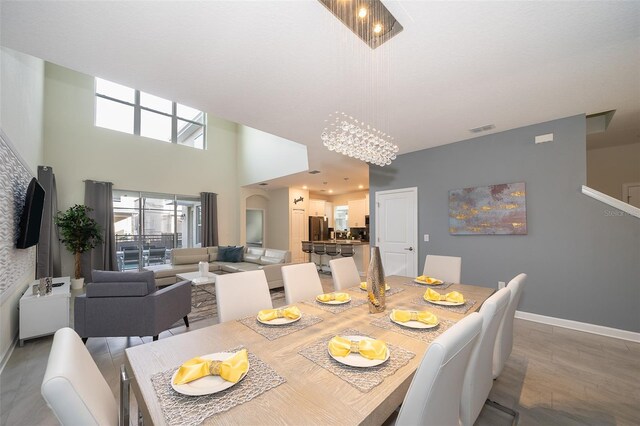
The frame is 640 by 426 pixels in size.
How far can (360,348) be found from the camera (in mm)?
1137

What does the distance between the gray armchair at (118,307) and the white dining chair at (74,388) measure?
1.95 m

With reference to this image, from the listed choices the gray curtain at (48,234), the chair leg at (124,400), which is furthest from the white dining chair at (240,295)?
the gray curtain at (48,234)

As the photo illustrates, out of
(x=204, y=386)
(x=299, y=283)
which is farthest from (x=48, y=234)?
(x=204, y=386)

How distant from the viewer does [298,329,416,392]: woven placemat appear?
0.97 meters

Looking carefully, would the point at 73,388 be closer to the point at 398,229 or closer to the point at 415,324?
the point at 415,324

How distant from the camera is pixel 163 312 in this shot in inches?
110

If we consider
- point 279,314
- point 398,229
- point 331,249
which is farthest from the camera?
point 331,249

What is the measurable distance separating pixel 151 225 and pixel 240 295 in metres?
6.38

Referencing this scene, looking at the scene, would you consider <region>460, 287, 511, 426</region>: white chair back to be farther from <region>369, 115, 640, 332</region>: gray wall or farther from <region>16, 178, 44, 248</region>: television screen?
<region>16, 178, 44, 248</region>: television screen

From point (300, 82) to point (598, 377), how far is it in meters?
3.69

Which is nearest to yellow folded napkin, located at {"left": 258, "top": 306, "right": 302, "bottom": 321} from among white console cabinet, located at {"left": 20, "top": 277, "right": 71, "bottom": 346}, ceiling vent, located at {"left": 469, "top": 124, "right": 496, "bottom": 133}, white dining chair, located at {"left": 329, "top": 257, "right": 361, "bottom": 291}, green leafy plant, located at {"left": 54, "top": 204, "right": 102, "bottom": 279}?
white dining chair, located at {"left": 329, "top": 257, "right": 361, "bottom": 291}

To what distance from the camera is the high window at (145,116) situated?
635 cm

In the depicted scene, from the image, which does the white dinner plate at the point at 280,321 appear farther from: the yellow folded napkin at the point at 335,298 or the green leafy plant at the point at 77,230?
the green leafy plant at the point at 77,230

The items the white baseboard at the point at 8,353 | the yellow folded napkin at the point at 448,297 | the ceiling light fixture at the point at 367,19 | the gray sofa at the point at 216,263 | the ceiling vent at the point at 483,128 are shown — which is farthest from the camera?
the gray sofa at the point at 216,263
